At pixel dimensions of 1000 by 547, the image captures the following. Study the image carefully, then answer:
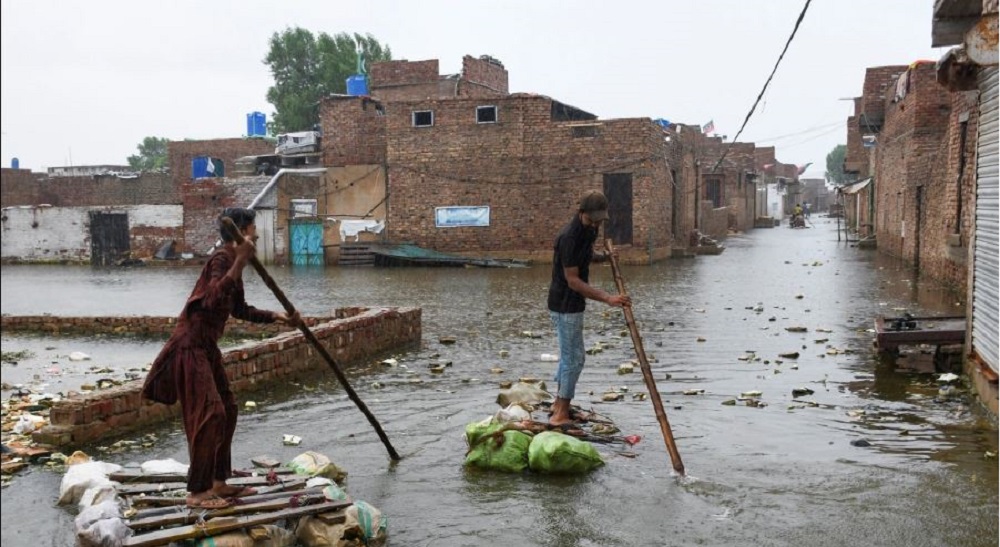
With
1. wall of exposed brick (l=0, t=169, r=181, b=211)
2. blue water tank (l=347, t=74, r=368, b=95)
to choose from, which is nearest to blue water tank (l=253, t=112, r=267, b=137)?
wall of exposed brick (l=0, t=169, r=181, b=211)

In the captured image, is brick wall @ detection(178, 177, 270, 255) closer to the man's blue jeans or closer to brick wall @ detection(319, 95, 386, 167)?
brick wall @ detection(319, 95, 386, 167)

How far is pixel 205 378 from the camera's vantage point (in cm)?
443

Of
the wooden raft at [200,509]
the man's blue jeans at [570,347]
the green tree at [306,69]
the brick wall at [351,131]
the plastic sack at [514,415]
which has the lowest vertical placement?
the wooden raft at [200,509]

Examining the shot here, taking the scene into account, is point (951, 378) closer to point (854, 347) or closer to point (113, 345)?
point (854, 347)

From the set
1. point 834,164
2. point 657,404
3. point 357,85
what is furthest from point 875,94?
point 834,164

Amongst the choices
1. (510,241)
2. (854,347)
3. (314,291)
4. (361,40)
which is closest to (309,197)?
(510,241)

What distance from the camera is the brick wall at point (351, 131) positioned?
3066cm

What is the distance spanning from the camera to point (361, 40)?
196ft

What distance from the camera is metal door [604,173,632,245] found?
1043 inches

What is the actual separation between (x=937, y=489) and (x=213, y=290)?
4.38 meters

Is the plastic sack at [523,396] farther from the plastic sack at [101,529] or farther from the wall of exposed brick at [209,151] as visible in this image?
Answer: the wall of exposed brick at [209,151]

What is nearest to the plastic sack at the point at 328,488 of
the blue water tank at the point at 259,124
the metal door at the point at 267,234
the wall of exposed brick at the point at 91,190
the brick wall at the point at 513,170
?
the brick wall at the point at 513,170

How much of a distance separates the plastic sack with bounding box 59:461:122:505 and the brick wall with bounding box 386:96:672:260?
2202cm

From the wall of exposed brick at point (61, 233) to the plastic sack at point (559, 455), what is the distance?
30.3 metres
